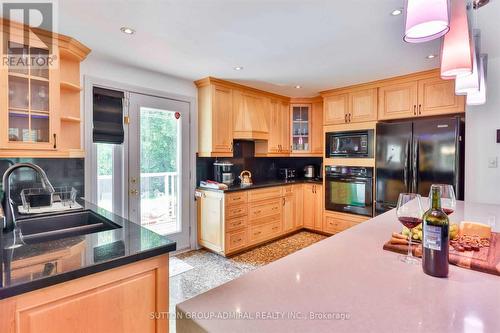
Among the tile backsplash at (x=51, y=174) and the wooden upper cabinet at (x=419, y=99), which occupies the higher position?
the wooden upper cabinet at (x=419, y=99)

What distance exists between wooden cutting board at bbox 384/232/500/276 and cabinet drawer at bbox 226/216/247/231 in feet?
7.88

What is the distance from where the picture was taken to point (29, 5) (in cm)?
185

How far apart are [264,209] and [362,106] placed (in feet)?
6.61

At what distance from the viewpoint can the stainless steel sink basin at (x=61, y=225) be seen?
1586mm

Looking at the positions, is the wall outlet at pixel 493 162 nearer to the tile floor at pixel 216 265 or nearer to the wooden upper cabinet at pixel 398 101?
the wooden upper cabinet at pixel 398 101

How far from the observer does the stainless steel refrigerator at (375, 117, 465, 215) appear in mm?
2896

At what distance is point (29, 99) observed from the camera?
2088 millimetres

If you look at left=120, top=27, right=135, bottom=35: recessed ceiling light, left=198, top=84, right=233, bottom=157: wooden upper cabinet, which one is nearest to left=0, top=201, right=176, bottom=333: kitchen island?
left=120, top=27, right=135, bottom=35: recessed ceiling light

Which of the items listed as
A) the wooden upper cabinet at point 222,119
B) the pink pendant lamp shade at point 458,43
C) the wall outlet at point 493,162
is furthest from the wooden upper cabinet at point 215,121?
the wall outlet at point 493,162

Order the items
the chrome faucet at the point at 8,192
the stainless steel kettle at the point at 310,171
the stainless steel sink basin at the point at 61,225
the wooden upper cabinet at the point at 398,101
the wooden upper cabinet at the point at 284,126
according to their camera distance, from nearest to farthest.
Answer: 1. the chrome faucet at the point at 8,192
2. the stainless steel sink basin at the point at 61,225
3. the wooden upper cabinet at the point at 398,101
4. the wooden upper cabinet at the point at 284,126
5. the stainless steel kettle at the point at 310,171

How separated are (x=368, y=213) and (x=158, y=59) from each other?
327 cm

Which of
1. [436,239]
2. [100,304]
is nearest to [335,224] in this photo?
[436,239]

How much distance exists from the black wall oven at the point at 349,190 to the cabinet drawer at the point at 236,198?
1409 millimetres

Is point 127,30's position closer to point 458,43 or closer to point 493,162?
point 458,43
